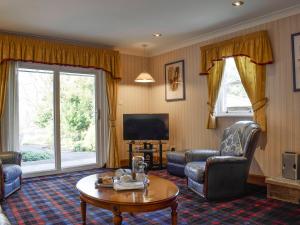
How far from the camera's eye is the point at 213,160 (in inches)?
139

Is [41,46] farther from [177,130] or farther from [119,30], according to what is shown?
[177,130]

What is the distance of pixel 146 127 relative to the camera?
5.66 meters

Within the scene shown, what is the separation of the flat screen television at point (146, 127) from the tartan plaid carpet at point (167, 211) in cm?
175

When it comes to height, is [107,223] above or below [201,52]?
below

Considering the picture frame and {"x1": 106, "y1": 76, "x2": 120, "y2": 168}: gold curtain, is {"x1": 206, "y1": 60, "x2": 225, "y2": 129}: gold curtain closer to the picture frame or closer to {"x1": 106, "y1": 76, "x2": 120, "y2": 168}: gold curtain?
the picture frame

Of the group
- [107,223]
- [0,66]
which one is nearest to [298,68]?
[107,223]

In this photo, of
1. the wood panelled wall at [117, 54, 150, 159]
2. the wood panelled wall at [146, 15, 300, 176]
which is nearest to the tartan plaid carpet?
the wood panelled wall at [146, 15, 300, 176]

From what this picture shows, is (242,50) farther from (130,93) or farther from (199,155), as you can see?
(130,93)

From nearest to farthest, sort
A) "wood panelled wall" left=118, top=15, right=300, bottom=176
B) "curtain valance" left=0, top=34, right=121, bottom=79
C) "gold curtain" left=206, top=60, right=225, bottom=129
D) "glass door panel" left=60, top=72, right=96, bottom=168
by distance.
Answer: "wood panelled wall" left=118, top=15, right=300, bottom=176 → "curtain valance" left=0, top=34, right=121, bottom=79 → "gold curtain" left=206, top=60, right=225, bottom=129 → "glass door panel" left=60, top=72, right=96, bottom=168

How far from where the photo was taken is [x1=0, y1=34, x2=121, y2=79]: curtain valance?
4.77m

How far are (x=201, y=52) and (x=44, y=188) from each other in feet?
11.6

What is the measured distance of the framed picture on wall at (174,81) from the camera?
5.76m

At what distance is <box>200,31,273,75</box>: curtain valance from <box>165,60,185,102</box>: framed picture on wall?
661 millimetres

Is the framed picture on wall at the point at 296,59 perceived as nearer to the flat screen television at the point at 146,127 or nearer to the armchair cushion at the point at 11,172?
the flat screen television at the point at 146,127
